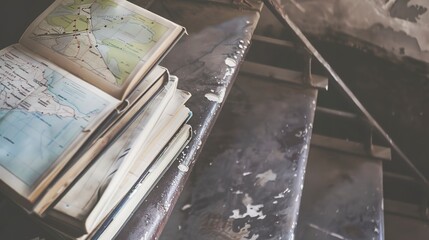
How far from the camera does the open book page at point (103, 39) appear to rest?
2.65 ft

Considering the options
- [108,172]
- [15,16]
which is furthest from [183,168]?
[15,16]

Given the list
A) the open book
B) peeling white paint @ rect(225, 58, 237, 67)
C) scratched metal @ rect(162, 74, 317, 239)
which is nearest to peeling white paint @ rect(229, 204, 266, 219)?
scratched metal @ rect(162, 74, 317, 239)

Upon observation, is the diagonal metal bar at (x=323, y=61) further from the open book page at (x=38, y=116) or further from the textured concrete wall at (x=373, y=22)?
the open book page at (x=38, y=116)

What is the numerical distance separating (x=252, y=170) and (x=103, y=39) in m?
0.68

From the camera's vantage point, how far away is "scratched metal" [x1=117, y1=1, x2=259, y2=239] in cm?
90

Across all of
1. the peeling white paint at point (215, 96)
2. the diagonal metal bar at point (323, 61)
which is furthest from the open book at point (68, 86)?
the diagonal metal bar at point (323, 61)

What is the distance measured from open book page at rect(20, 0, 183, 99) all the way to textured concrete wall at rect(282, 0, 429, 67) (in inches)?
40.8

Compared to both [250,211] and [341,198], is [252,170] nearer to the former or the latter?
[250,211]

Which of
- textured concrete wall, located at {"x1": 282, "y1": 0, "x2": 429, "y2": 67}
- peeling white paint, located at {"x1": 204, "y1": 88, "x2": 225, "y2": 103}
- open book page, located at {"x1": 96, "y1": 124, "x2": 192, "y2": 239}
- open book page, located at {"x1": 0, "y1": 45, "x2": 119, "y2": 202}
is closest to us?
open book page, located at {"x1": 0, "y1": 45, "x2": 119, "y2": 202}

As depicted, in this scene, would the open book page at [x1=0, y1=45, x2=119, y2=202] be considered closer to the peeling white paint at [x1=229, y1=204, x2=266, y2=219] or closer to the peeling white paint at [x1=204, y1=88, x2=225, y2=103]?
the peeling white paint at [x1=204, y1=88, x2=225, y2=103]

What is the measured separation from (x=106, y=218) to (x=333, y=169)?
3.82 ft

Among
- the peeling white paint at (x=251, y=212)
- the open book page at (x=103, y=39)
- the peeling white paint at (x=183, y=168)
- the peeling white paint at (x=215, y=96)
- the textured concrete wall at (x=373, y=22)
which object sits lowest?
the peeling white paint at (x=251, y=212)

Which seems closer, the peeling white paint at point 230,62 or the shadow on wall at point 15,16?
the shadow on wall at point 15,16

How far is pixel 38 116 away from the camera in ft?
2.45
